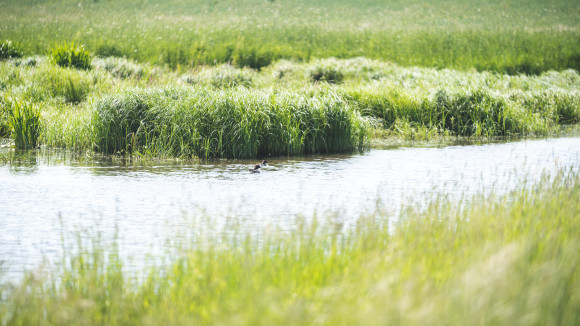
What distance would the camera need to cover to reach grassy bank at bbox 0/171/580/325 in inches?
143

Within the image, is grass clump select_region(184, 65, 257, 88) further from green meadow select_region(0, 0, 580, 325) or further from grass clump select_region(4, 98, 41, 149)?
grass clump select_region(4, 98, 41, 149)

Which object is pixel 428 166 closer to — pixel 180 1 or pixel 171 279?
pixel 171 279

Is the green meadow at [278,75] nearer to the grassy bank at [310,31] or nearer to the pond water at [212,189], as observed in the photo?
the grassy bank at [310,31]

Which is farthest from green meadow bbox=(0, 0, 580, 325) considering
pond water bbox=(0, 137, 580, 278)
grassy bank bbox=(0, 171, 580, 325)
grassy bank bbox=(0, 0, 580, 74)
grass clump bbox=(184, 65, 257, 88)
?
pond water bbox=(0, 137, 580, 278)

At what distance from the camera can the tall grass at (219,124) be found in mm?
13656

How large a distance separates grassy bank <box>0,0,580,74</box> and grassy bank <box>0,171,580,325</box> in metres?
26.5

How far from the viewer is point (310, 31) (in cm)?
4703

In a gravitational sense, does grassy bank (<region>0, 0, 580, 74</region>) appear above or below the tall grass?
above

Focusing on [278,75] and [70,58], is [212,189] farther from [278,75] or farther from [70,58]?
[278,75]

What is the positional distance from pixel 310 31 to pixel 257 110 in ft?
112

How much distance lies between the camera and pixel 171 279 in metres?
5.47

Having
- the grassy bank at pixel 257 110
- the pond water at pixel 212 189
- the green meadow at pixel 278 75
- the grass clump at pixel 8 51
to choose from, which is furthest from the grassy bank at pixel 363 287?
the grass clump at pixel 8 51

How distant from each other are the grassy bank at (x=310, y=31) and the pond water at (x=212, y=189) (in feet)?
62.9

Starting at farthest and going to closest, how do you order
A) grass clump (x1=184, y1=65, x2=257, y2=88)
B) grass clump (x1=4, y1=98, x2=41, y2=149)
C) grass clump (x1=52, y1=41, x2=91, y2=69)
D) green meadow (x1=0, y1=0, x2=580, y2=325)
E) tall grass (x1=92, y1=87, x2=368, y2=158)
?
grass clump (x1=52, y1=41, x2=91, y2=69)
grass clump (x1=184, y1=65, x2=257, y2=88)
grass clump (x1=4, y1=98, x2=41, y2=149)
tall grass (x1=92, y1=87, x2=368, y2=158)
green meadow (x1=0, y1=0, x2=580, y2=325)
